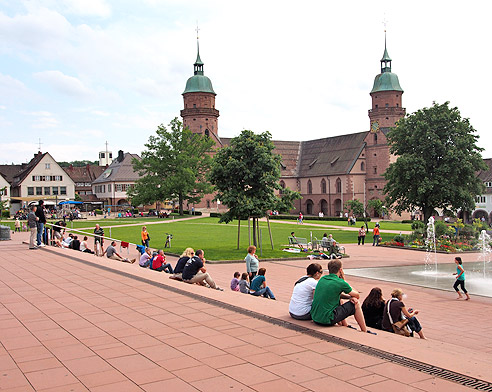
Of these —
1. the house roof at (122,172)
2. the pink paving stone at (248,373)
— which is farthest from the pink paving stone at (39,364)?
the house roof at (122,172)

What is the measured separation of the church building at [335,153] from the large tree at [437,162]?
45.9 metres

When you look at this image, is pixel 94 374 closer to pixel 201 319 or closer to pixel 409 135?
pixel 201 319

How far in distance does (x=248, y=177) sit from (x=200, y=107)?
76639 millimetres

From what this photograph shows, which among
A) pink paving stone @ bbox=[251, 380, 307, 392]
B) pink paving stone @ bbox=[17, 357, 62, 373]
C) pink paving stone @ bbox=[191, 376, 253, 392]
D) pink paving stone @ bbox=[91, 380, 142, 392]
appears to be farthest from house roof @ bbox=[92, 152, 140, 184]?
pink paving stone @ bbox=[251, 380, 307, 392]

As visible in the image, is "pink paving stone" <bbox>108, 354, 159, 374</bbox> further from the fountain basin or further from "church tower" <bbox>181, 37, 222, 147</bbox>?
"church tower" <bbox>181, 37, 222, 147</bbox>

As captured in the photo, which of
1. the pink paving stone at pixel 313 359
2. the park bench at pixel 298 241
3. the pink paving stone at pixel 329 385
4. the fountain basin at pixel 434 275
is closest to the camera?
the pink paving stone at pixel 329 385

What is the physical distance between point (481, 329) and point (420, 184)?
116 ft

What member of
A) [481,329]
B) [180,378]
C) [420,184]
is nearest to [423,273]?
[481,329]

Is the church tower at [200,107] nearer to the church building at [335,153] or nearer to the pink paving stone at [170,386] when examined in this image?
the church building at [335,153]

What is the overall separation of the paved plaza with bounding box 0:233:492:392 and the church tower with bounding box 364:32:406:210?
85507 mm

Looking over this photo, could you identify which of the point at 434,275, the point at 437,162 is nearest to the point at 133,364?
the point at 434,275

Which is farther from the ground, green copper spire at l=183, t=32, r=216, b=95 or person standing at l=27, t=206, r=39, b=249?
green copper spire at l=183, t=32, r=216, b=95

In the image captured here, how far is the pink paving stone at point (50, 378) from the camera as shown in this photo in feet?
20.0

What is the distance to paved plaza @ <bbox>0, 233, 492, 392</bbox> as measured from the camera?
611cm
